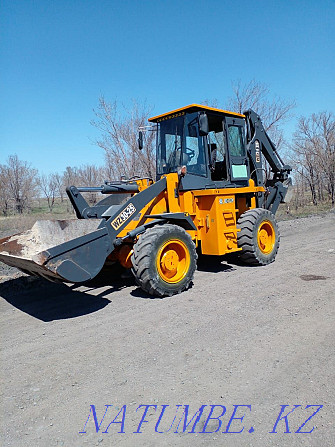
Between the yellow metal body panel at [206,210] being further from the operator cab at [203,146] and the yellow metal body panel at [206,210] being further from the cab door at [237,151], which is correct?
the cab door at [237,151]

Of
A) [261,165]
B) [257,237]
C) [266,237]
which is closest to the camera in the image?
[257,237]

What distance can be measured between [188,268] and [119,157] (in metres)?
11.4

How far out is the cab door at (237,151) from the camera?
7332 mm

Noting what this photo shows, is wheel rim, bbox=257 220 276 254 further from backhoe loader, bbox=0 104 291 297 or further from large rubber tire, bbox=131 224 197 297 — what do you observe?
large rubber tire, bbox=131 224 197 297

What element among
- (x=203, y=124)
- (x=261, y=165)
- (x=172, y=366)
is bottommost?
(x=172, y=366)

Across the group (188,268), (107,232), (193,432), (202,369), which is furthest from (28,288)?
(193,432)

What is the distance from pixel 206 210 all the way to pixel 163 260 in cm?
162

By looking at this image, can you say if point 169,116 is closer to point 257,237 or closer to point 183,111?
point 183,111

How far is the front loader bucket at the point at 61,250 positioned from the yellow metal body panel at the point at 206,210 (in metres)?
1.37

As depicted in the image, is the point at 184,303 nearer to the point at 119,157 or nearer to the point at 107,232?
the point at 107,232

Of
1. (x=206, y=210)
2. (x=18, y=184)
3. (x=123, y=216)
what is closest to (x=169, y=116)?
(x=206, y=210)

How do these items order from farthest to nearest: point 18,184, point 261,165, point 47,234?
point 18,184
point 261,165
point 47,234

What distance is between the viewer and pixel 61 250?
4.55m

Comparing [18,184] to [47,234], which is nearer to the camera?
[47,234]
